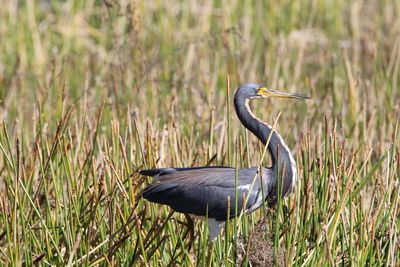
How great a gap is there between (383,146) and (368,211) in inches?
59.8

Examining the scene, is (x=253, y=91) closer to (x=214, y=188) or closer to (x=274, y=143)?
(x=274, y=143)

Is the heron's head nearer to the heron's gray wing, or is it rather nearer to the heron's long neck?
the heron's long neck

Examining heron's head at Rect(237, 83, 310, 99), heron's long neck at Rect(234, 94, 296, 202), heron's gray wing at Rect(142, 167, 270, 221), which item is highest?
heron's head at Rect(237, 83, 310, 99)

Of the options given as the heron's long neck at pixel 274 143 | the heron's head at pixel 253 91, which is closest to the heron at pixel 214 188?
the heron's long neck at pixel 274 143

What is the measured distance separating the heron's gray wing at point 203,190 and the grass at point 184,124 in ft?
0.30

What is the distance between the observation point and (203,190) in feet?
12.6

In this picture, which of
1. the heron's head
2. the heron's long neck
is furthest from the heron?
the heron's head

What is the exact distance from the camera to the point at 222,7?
7.81 m

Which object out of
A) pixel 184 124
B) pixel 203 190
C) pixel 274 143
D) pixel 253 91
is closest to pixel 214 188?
pixel 203 190

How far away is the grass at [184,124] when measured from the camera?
11.5ft

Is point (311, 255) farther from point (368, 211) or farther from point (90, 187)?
point (90, 187)

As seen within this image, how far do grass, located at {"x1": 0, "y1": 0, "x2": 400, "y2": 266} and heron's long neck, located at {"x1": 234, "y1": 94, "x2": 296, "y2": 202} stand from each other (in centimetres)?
7

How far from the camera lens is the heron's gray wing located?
3770mm

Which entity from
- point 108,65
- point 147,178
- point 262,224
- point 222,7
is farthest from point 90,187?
point 222,7
